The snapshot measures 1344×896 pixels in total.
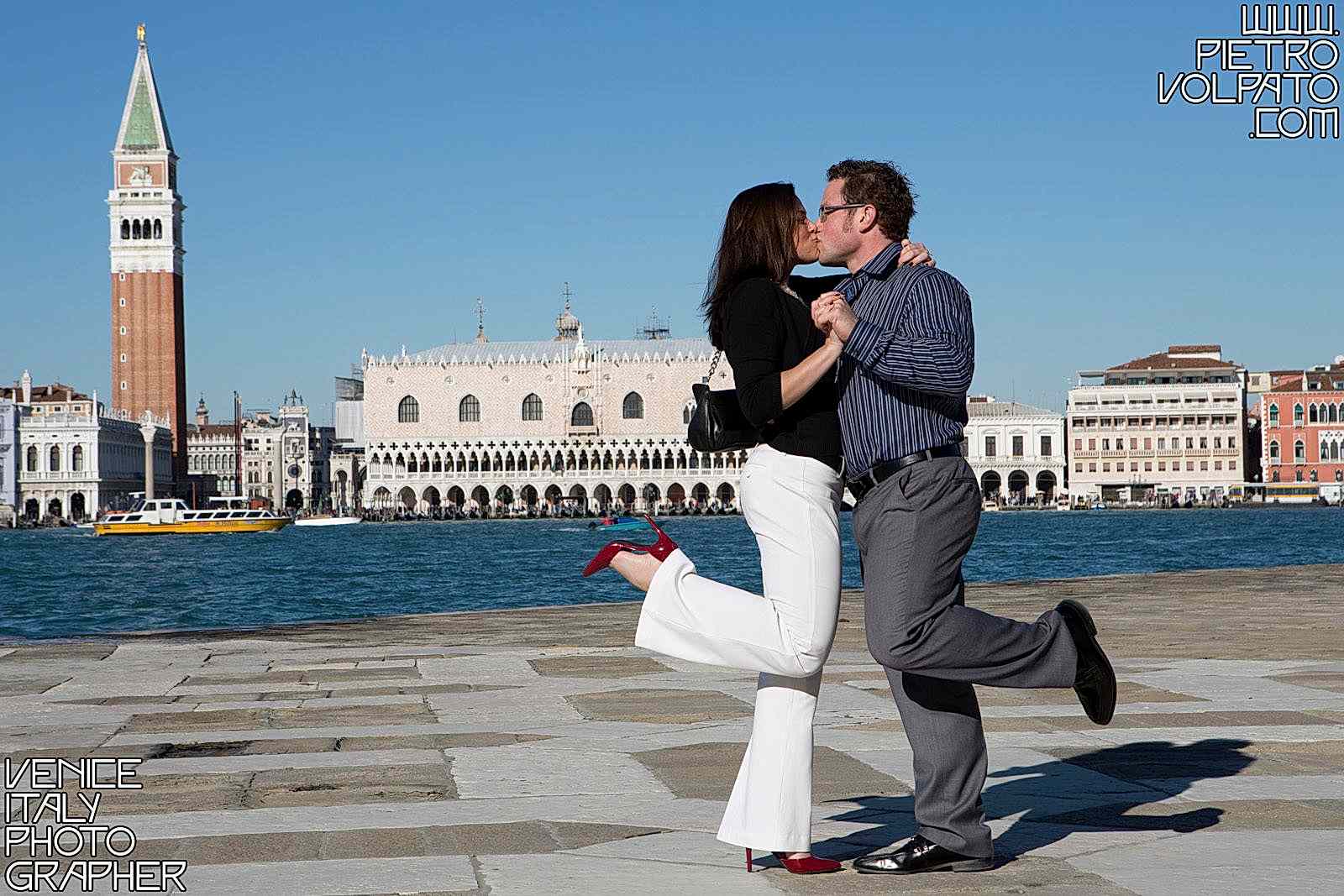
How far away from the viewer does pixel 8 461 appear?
332 ft

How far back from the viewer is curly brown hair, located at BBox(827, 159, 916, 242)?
11.3 ft

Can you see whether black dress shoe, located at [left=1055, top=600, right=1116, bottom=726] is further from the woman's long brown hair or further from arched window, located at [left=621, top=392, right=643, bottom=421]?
arched window, located at [left=621, top=392, right=643, bottom=421]

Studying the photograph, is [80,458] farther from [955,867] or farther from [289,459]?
[955,867]

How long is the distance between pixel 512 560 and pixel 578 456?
54.7 metres

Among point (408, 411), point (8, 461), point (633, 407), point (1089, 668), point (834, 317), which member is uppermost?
point (633, 407)

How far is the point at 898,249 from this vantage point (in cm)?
351

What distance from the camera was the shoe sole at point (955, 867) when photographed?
3.24 m

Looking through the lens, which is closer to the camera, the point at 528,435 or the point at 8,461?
the point at 528,435

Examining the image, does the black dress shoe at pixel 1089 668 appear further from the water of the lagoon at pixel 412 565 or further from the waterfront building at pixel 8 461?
the waterfront building at pixel 8 461

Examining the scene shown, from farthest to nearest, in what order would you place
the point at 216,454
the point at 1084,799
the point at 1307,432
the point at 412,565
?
the point at 216,454 < the point at 1307,432 < the point at 412,565 < the point at 1084,799

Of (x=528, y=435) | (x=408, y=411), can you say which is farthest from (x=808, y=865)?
(x=408, y=411)

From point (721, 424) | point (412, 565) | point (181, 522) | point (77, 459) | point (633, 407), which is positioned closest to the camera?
point (721, 424)

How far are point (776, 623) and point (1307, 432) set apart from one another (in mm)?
92840

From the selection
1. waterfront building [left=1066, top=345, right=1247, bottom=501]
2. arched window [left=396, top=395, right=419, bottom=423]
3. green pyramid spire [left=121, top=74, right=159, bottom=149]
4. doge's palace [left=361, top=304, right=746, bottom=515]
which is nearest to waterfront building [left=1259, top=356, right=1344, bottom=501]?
waterfront building [left=1066, top=345, right=1247, bottom=501]
